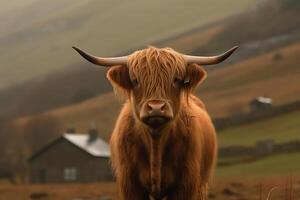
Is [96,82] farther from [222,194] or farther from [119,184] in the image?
[119,184]

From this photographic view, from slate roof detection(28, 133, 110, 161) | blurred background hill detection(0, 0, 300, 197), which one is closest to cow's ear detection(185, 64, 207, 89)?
blurred background hill detection(0, 0, 300, 197)

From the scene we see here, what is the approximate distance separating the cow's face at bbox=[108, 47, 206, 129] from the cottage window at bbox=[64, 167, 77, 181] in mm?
74508

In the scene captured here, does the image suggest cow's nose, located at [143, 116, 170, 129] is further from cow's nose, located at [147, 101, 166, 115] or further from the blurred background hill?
the blurred background hill

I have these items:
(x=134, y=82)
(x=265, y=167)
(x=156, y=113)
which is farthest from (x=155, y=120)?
(x=265, y=167)

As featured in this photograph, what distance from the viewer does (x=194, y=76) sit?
8820mm

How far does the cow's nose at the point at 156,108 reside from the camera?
8000 millimetres

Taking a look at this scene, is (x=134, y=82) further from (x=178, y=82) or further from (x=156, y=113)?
(x=156, y=113)

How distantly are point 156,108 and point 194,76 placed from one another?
39.7 inches

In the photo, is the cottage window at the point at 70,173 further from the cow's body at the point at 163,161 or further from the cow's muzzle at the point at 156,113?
the cow's muzzle at the point at 156,113

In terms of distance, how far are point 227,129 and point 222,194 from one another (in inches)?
1560

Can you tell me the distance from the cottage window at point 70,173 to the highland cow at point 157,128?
2903 inches

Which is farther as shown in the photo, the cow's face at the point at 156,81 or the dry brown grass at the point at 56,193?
the dry brown grass at the point at 56,193

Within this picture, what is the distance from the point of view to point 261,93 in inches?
4227

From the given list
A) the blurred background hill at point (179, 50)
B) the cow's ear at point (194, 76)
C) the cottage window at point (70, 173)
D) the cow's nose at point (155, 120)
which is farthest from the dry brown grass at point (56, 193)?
the cow's nose at point (155, 120)
